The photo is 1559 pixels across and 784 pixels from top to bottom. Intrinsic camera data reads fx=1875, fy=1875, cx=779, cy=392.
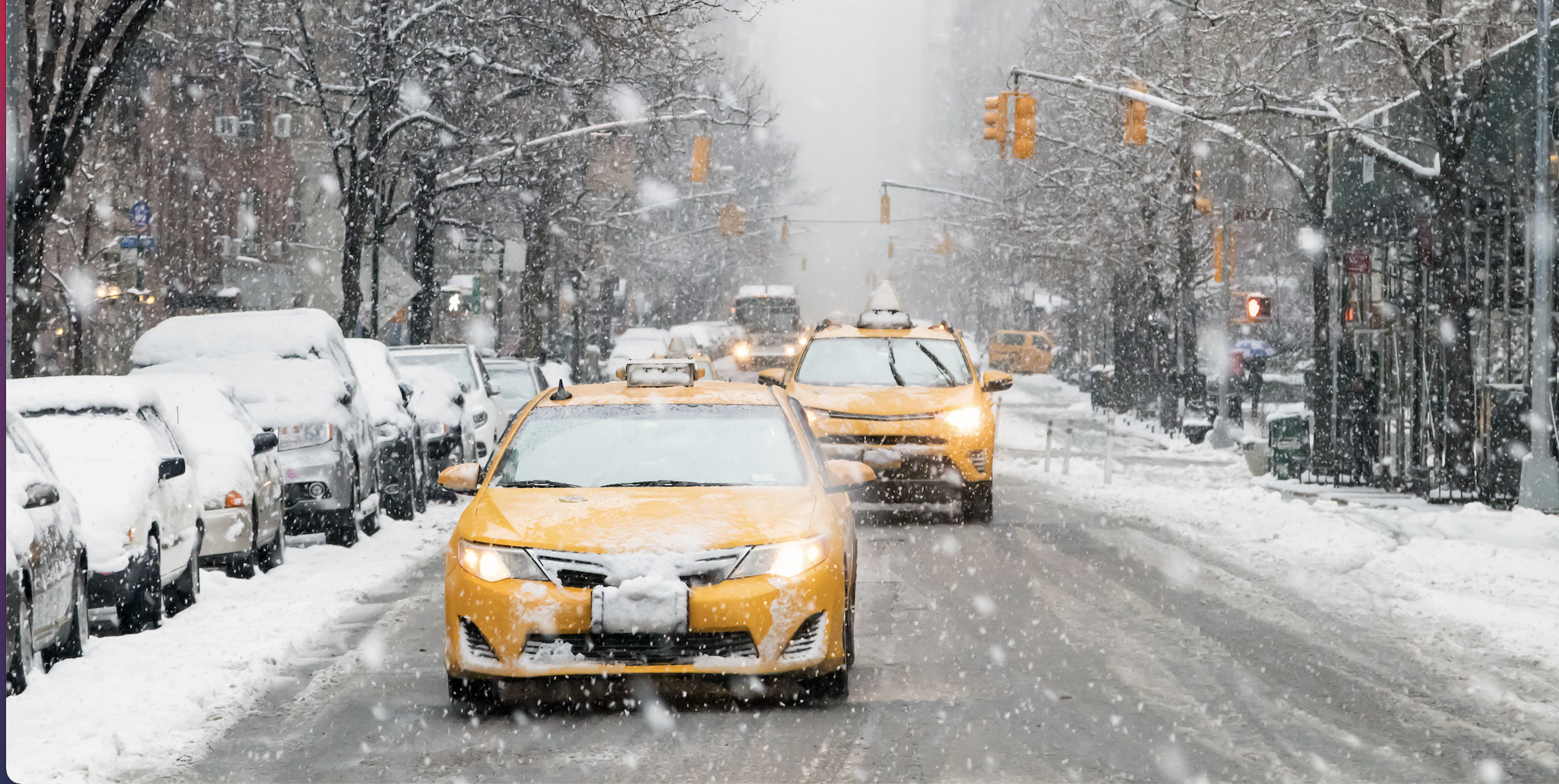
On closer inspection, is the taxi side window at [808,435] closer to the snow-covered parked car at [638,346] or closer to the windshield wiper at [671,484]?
the windshield wiper at [671,484]

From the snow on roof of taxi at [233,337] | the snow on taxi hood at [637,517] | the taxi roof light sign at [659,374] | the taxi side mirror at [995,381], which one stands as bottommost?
A: the snow on taxi hood at [637,517]

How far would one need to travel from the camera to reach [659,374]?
9891 mm

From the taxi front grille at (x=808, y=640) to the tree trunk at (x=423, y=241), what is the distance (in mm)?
21255

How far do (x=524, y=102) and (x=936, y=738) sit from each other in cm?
3096

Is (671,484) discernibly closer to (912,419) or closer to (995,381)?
(912,419)

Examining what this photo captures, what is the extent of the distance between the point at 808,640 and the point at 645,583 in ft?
2.49

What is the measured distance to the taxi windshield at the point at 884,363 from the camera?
59.5ft

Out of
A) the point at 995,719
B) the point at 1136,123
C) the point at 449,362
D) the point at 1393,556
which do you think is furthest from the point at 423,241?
the point at 995,719

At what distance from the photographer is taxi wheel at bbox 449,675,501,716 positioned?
7973 mm

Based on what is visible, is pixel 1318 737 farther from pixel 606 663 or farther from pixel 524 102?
pixel 524 102

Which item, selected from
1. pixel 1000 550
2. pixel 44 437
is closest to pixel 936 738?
pixel 44 437

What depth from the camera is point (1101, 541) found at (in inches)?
629

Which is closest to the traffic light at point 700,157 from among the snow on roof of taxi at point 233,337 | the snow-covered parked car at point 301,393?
the snow-covered parked car at point 301,393

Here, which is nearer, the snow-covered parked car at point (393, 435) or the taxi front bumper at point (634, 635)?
the taxi front bumper at point (634, 635)
